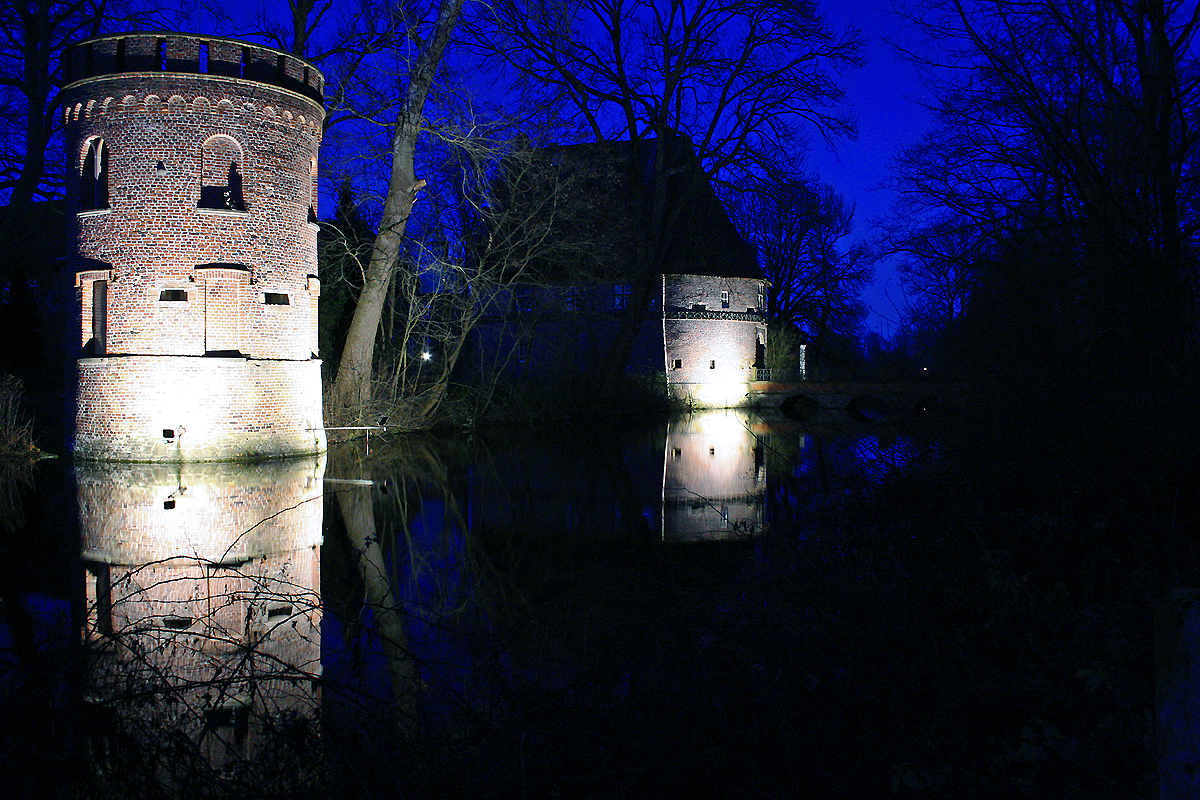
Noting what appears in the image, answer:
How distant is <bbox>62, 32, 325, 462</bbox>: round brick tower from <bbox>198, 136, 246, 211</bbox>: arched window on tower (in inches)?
0.8

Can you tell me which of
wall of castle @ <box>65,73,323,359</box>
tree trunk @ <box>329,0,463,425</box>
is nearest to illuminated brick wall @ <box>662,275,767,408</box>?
tree trunk @ <box>329,0,463,425</box>

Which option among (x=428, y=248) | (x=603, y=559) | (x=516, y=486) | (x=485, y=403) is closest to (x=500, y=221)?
(x=428, y=248)

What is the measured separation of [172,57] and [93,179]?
2575mm

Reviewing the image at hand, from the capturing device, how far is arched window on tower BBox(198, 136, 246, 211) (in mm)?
14227

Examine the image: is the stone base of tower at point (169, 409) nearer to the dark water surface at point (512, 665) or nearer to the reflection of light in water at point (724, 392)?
the dark water surface at point (512, 665)

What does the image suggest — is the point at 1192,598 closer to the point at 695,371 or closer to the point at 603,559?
the point at 603,559

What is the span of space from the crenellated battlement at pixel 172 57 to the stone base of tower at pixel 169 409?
187 inches

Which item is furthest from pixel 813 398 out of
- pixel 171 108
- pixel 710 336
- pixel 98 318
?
pixel 98 318

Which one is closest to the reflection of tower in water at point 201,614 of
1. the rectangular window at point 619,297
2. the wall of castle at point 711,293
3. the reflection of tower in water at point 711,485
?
the reflection of tower in water at point 711,485

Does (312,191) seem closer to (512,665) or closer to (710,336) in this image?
(512,665)

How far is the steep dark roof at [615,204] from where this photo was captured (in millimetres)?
24047

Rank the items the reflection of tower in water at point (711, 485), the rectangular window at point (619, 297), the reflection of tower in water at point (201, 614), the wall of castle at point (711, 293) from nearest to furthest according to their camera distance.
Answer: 1. the reflection of tower in water at point (201, 614)
2. the reflection of tower in water at point (711, 485)
3. the rectangular window at point (619, 297)
4. the wall of castle at point (711, 293)

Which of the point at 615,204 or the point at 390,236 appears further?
the point at 615,204

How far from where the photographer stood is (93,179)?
14.5 metres
